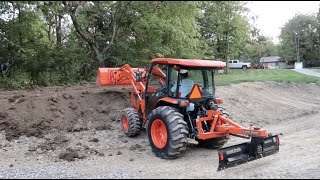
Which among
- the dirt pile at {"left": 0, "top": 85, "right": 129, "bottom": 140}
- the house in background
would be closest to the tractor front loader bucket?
the dirt pile at {"left": 0, "top": 85, "right": 129, "bottom": 140}

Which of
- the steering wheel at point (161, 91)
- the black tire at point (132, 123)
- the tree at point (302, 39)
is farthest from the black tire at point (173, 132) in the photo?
the tree at point (302, 39)

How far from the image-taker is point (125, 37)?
15867mm

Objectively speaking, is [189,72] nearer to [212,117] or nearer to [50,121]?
[212,117]

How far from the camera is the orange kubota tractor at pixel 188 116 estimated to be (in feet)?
24.8

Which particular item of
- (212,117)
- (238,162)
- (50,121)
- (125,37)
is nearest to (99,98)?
(50,121)

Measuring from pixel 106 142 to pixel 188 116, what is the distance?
2.72m

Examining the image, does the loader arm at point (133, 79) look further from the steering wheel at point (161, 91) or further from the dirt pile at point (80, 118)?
the dirt pile at point (80, 118)

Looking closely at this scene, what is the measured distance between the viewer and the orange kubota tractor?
7.55m

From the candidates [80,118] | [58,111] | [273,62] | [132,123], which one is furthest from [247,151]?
[273,62]

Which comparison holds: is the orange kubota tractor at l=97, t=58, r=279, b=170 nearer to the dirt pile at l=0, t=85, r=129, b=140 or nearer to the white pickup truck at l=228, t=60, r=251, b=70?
the dirt pile at l=0, t=85, r=129, b=140

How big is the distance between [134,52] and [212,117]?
9.25m

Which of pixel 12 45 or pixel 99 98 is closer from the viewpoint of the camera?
pixel 99 98

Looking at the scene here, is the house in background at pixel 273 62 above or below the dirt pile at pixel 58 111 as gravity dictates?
above

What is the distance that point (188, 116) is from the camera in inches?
338
